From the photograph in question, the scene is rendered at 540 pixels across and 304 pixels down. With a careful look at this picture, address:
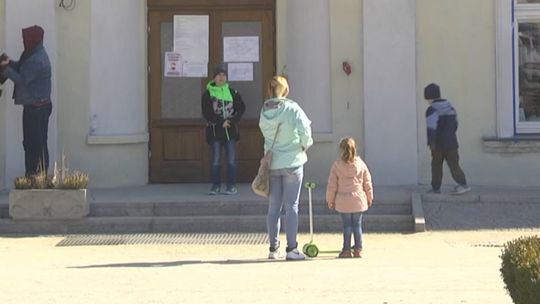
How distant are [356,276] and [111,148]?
604 centimetres

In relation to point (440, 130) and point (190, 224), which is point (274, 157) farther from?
point (440, 130)

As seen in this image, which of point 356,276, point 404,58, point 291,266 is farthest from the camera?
point 404,58

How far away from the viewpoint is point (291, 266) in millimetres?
9875

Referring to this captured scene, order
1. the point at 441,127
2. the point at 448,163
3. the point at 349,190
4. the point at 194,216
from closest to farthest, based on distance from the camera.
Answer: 1. the point at 349,190
2. the point at 194,216
3. the point at 441,127
4. the point at 448,163

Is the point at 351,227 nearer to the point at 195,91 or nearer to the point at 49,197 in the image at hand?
the point at 49,197

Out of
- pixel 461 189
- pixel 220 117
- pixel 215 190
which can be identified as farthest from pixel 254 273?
pixel 461 189

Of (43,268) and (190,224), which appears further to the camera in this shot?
(190,224)

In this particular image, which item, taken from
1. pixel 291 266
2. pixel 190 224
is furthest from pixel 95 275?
pixel 190 224

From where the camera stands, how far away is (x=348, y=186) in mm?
10320

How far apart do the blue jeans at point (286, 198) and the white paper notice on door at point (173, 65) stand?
4.76m

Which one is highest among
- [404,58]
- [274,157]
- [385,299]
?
[404,58]

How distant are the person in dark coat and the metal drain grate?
170 cm

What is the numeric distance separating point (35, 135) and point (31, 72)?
85 cm

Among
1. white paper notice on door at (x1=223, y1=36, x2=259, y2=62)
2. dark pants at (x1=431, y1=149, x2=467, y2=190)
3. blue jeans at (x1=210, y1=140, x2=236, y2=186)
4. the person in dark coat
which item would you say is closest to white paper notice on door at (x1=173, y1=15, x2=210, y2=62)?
white paper notice on door at (x1=223, y1=36, x2=259, y2=62)
